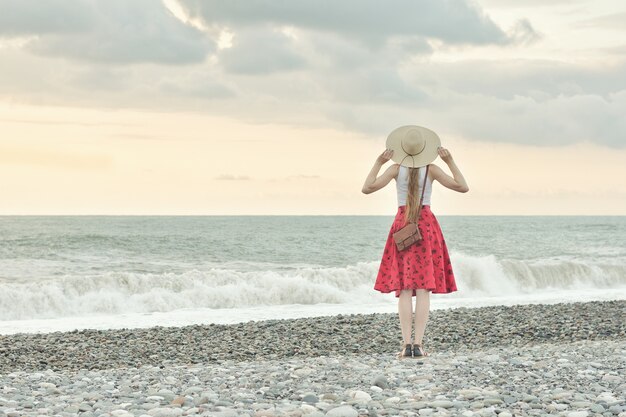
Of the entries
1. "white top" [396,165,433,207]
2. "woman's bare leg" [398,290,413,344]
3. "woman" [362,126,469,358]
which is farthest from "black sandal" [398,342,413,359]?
"white top" [396,165,433,207]

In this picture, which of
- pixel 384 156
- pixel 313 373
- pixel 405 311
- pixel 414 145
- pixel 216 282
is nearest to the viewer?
pixel 313 373

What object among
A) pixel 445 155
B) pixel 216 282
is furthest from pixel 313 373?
pixel 216 282

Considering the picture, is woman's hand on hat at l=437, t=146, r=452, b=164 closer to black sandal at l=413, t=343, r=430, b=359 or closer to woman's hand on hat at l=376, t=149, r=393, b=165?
woman's hand on hat at l=376, t=149, r=393, b=165

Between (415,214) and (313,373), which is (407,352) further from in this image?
(415,214)

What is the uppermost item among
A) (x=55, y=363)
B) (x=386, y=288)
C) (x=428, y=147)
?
(x=428, y=147)

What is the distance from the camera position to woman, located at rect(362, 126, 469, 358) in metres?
8.51

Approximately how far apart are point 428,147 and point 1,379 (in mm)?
5166

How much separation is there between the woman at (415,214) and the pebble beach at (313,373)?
737 mm

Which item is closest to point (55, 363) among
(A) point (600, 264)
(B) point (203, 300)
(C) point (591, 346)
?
(C) point (591, 346)

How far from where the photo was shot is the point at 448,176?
28.0 ft

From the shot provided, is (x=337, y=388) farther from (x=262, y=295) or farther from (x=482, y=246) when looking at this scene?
(x=482, y=246)

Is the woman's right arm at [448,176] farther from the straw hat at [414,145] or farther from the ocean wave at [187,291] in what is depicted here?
the ocean wave at [187,291]

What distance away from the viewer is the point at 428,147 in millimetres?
8547

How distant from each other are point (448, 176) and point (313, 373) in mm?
2555
